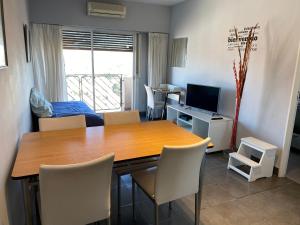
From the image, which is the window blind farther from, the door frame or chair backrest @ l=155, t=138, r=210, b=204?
chair backrest @ l=155, t=138, r=210, b=204

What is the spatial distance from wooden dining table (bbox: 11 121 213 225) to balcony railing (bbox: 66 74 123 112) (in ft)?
10.7

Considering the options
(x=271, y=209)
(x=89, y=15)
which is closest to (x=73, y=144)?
(x=271, y=209)

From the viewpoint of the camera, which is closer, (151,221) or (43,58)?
(151,221)

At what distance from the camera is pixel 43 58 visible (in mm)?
4531

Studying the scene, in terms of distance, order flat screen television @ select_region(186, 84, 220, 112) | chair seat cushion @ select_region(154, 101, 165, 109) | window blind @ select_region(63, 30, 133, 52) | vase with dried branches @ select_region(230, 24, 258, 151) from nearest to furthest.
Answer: vase with dried branches @ select_region(230, 24, 258, 151)
flat screen television @ select_region(186, 84, 220, 112)
window blind @ select_region(63, 30, 133, 52)
chair seat cushion @ select_region(154, 101, 165, 109)

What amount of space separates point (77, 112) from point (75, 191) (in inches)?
102

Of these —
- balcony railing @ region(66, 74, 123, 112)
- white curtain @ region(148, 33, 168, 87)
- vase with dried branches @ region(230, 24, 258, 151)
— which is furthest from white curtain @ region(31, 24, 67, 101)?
vase with dried branches @ region(230, 24, 258, 151)

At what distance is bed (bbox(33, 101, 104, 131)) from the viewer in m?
3.47

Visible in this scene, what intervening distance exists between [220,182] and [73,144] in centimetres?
191

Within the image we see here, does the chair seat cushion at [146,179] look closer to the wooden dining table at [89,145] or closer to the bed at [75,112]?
the wooden dining table at [89,145]

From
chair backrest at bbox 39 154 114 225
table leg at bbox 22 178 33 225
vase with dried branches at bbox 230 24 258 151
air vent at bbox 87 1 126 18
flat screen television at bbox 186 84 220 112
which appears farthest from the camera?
air vent at bbox 87 1 126 18

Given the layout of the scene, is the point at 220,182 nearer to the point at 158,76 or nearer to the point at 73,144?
the point at 73,144

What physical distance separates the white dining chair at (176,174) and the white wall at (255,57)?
1821mm

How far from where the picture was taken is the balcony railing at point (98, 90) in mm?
5250
